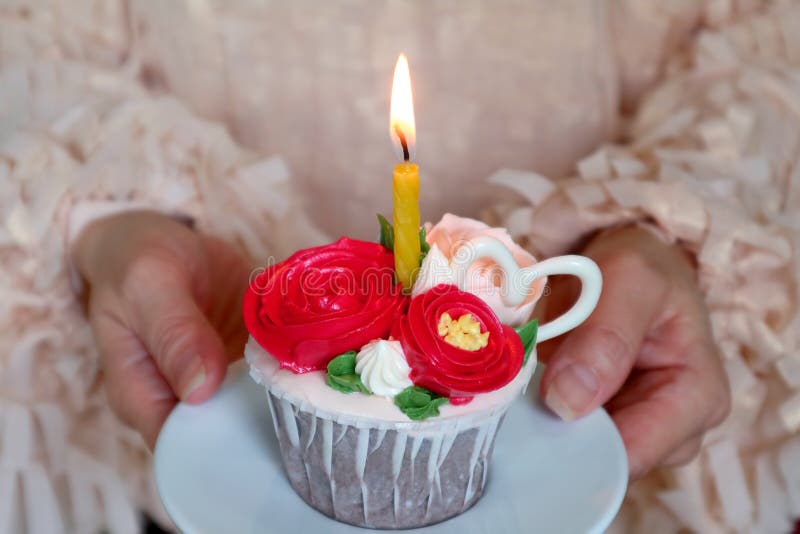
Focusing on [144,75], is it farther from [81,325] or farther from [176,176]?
[81,325]

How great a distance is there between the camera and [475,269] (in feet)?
1.82

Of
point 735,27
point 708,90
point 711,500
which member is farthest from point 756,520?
point 735,27

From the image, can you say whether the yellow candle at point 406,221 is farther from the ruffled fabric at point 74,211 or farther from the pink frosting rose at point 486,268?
the ruffled fabric at point 74,211

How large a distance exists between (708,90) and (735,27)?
11cm

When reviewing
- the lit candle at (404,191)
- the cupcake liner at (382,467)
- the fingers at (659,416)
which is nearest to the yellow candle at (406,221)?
the lit candle at (404,191)

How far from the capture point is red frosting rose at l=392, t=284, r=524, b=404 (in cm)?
49

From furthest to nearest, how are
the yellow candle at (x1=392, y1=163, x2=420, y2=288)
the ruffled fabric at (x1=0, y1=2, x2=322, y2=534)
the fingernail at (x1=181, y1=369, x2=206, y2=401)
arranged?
1. the ruffled fabric at (x1=0, y1=2, x2=322, y2=534)
2. the fingernail at (x1=181, y1=369, x2=206, y2=401)
3. the yellow candle at (x1=392, y1=163, x2=420, y2=288)

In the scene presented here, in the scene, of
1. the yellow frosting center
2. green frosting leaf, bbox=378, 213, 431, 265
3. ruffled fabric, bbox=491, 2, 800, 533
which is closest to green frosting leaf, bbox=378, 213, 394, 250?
green frosting leaf, bbox=378, 213, 431, 265

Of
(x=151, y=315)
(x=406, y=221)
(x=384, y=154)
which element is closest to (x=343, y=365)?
(x=406, y=221)

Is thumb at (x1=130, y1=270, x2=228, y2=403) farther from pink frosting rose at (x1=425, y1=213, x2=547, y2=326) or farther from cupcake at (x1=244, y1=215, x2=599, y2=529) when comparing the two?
pink frosting rose at (x1=425, y1=213, x2=547, y2=326)

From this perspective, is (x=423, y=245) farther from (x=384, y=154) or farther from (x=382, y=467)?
(x=384, y=154)

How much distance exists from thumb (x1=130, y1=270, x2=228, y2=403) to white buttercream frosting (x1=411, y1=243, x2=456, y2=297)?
0.63ft

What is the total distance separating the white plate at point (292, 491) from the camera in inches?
20.2

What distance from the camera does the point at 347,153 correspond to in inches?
A: 37.7
